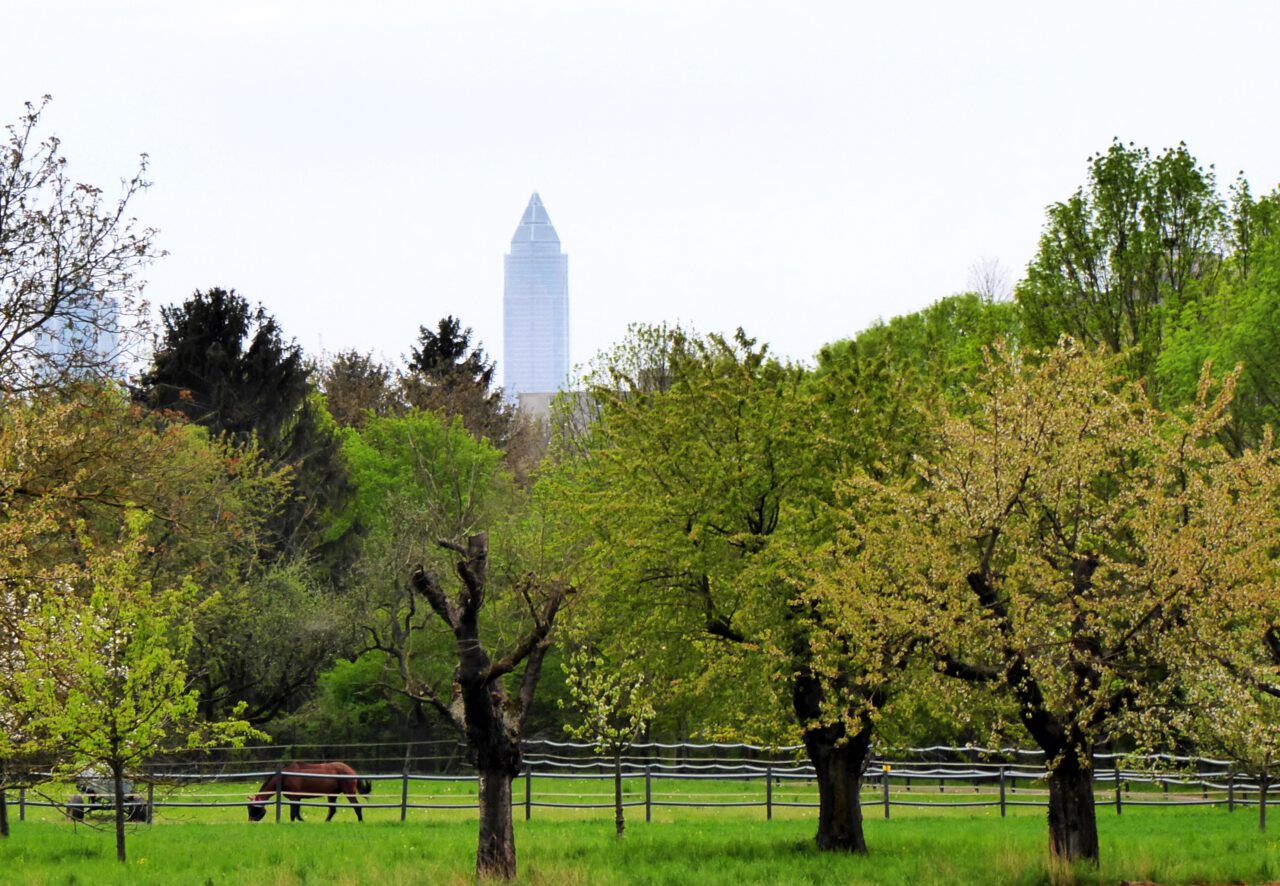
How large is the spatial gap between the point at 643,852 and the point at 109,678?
28.7 feet

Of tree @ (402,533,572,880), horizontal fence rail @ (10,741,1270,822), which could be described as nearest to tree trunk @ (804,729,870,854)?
horizontal fence rail @ (10,741,1270,822)

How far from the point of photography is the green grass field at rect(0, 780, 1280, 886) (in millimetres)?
18688

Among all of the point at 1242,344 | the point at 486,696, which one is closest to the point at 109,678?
the point at 486,696

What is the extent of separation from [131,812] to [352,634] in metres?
20.5

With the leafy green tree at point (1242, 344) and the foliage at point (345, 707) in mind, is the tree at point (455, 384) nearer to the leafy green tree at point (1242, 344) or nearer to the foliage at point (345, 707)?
the foliage at point (345, 707)

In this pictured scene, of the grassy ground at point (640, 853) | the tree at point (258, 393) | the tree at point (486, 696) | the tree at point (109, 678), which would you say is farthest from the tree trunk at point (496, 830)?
the tree at point (258, 393)

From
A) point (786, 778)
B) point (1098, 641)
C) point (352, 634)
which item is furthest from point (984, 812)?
point (352, 634)

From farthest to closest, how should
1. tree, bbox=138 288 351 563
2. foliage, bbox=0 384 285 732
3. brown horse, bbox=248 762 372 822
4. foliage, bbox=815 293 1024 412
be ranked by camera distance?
1. tree, bbox=138 288 351 563
2. brown horse, bbox=248 762 372 822
3. foliage, bbox=815 293 1024 412
4. foliage, bbox=0 384 285 732

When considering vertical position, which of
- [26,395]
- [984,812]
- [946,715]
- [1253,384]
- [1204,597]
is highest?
[1253,384]

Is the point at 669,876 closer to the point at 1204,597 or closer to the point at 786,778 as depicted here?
the point at 1204,597

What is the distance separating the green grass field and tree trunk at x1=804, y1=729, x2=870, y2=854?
507mm

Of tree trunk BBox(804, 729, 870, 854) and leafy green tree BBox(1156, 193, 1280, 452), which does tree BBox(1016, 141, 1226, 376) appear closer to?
leafy green tree BBox(1156, 193, 1280, 452)

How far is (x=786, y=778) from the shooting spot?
4453 centimetres

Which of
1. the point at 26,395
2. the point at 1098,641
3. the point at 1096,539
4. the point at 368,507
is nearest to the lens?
the point at 1098,641
